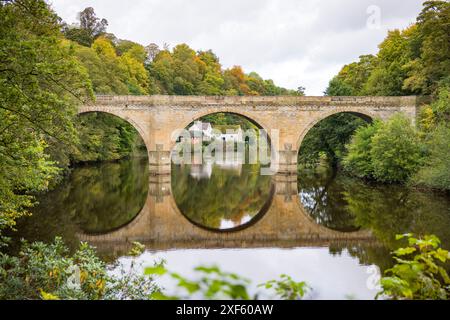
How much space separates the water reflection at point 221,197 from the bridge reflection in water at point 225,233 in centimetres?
48

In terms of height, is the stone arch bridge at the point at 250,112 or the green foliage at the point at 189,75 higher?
the green foliage at the point at 189,75

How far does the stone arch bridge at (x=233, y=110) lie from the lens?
28016 mm

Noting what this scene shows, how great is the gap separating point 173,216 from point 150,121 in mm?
12904

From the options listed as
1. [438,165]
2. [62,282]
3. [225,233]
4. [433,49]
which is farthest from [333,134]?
[62,282]

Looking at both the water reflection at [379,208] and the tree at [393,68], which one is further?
the tree at [393,68]

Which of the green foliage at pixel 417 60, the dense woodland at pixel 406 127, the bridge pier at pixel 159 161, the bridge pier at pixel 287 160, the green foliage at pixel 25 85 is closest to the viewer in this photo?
the green foliage at pixel 25 85

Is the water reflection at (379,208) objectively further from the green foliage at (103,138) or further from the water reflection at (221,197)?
the green foliage at (103,138)

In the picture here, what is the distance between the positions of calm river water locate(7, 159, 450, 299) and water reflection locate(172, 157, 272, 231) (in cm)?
5

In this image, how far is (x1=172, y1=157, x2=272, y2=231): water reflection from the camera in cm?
1627

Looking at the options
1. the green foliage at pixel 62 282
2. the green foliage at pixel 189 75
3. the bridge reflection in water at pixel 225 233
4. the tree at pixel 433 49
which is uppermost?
the green foliage at pixel 189 75

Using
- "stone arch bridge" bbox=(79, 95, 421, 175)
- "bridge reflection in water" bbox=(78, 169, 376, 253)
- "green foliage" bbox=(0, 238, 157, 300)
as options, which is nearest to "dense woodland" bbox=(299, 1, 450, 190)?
"stone arch bridge" bbox=(79, 95, 421, 175)

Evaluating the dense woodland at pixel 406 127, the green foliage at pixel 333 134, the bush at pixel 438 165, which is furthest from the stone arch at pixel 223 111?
the bush at pixel 438 165
